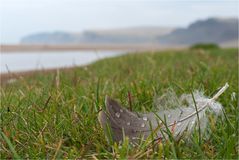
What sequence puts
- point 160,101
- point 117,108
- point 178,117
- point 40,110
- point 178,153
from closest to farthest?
point 178,153 < point 117,108 < point 178,117 < point 40,110 < point 160,101

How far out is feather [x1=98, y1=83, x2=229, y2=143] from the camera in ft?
7.27

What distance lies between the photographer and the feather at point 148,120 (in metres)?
2.21

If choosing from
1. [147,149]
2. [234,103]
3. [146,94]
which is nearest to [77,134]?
[147,149]

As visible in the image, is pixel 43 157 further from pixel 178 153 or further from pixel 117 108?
pixel 178 153

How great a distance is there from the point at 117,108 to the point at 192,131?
0.48m

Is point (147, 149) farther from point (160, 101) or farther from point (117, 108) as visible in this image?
point (160, 101)

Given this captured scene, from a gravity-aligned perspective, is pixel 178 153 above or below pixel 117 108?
below

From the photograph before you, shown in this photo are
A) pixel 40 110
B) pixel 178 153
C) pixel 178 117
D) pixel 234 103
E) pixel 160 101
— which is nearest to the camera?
pixel 178 153

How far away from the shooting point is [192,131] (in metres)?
2.38

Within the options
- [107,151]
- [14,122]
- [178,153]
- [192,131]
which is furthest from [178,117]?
[14,122]

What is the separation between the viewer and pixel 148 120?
2404 mm

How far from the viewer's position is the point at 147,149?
212cm

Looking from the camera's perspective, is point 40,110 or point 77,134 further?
point 40,110

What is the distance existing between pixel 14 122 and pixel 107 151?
804mm
